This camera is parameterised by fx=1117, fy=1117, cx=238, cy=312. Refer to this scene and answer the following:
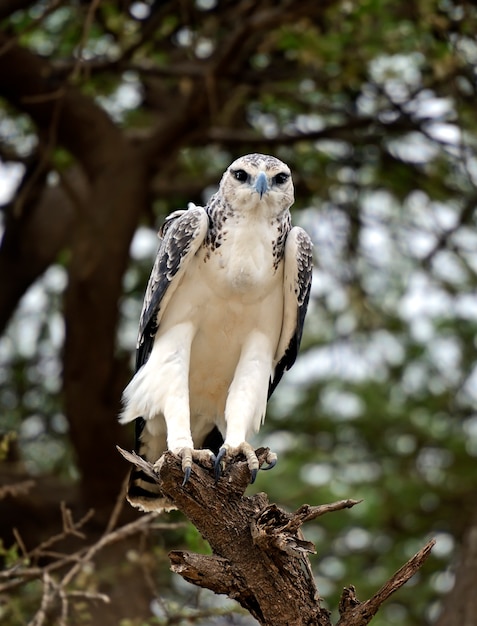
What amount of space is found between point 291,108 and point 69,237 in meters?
2.26

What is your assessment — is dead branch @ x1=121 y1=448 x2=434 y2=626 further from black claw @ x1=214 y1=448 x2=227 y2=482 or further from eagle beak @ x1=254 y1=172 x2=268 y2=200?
eagle beak @ x1=254 y1=172 x2=268 y2=200

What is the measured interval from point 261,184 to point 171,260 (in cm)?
56

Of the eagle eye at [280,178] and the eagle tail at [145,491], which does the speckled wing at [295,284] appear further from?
the eagle tail at [145,491]

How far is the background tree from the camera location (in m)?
8.22

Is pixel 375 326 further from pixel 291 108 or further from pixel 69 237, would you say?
pixel 69 237

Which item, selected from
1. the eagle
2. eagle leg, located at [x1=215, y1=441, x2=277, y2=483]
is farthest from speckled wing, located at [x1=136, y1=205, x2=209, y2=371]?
eagle leg, located at [x1=215, y1=441, x2=277, y2=483]

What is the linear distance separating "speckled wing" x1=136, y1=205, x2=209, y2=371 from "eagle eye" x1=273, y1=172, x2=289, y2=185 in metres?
0.37

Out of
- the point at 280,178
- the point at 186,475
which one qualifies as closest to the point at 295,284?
the point at 280,178

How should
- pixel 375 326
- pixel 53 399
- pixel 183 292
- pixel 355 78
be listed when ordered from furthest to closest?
pixel 53 399, pixel 375 326, pixel 355 78, pixel 183 292

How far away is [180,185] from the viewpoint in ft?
32.6

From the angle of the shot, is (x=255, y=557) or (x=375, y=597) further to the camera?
(x=255, y=557)

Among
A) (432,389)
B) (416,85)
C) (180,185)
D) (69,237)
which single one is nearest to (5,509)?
(69,237)

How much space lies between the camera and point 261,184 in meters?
4.82

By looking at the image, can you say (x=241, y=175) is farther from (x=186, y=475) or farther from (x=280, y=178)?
(x=186, y=475)
